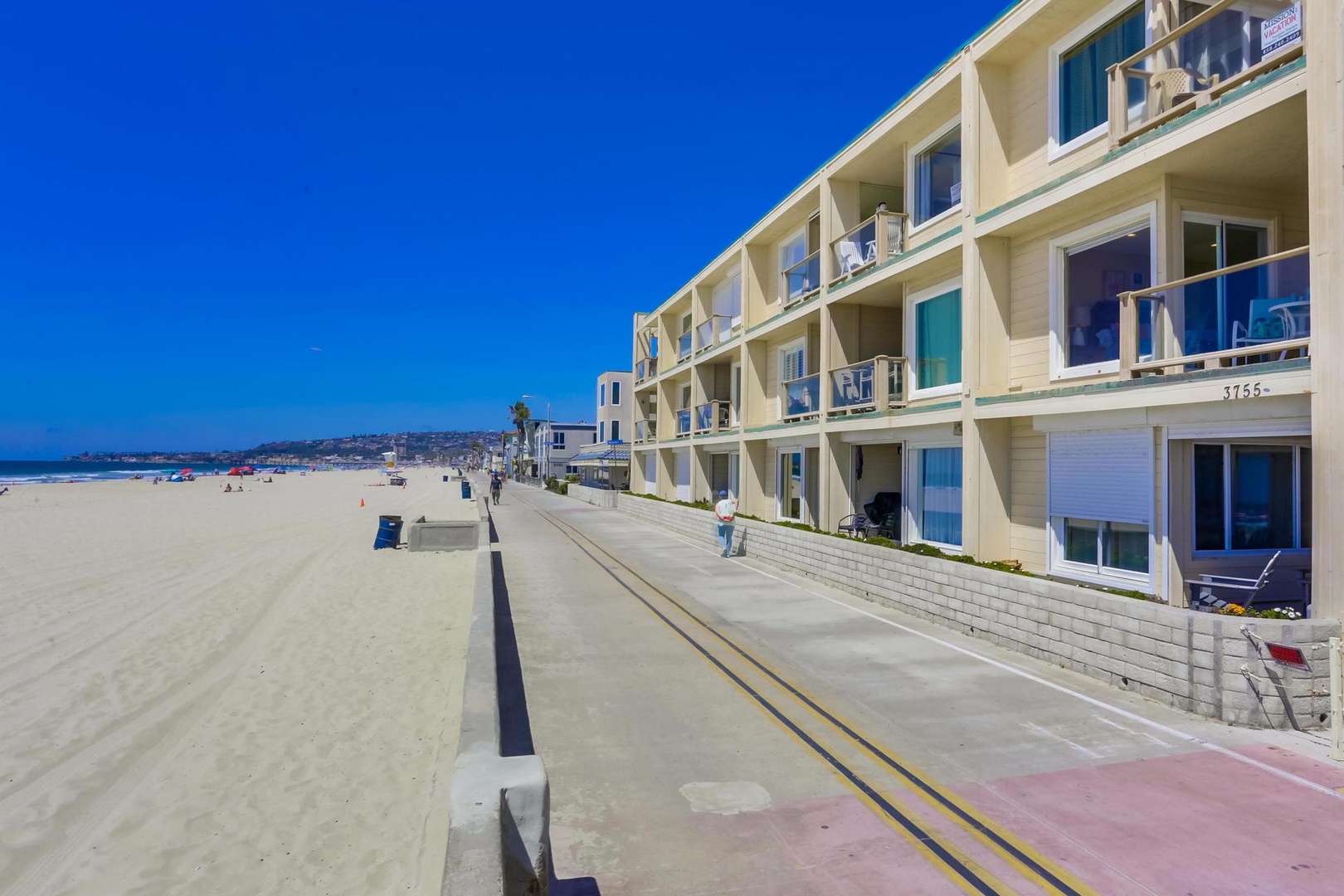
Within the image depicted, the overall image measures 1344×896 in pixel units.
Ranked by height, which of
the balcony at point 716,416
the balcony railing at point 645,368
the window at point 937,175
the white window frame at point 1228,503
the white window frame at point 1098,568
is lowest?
the white window frame at point 1098,568

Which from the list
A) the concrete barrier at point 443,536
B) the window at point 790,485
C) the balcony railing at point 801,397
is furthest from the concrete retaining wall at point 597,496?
the balcony railing at point 801,397

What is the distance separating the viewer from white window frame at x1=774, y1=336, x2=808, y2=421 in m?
20.8

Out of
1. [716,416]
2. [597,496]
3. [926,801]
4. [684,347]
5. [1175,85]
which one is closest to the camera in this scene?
[926,801]

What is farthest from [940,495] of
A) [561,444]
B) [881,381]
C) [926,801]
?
[561,444]

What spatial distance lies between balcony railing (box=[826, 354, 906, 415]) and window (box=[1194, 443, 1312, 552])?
6.18m

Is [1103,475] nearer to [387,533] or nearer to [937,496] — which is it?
[937,496]

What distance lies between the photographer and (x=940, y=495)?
1440 cm

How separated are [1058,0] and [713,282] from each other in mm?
18333

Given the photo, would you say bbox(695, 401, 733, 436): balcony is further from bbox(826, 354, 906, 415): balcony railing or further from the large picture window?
the large picture window

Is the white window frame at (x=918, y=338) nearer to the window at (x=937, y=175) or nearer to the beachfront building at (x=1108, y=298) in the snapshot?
the beachfront building at (x=1108, y=298)

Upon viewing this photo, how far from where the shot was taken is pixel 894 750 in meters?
6.48

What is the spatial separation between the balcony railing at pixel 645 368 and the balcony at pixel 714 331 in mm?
6506

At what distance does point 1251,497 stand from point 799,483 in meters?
12.6

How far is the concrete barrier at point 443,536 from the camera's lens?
21.1 metres
